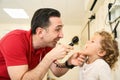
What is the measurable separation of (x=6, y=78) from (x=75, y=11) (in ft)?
11.1

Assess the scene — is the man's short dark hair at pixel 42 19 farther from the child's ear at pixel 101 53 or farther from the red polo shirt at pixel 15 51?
the child's ear at pixel 101 53

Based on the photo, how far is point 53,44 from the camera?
1.60 meters

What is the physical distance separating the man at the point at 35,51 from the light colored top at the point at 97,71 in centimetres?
9

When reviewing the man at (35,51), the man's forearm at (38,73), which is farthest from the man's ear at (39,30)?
the man's forearm at (38,73)

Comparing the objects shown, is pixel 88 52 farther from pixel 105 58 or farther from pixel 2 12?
pixel 2 12

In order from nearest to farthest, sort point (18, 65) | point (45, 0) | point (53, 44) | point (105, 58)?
point (18, 65) → point (105, 58) → point (53, 44) → point (45, 0)

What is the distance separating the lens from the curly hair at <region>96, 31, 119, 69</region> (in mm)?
1445

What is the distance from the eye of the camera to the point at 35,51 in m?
1.62

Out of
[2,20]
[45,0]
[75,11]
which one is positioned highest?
[45,0]

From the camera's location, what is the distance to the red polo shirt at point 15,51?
136 centimetres

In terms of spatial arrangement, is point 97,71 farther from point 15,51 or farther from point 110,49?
point 15,51

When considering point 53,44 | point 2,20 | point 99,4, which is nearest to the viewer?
point 53,44

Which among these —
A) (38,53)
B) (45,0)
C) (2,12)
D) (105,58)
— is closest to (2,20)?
(2,12)

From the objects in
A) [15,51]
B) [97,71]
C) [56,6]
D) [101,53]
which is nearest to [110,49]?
[101,53]
